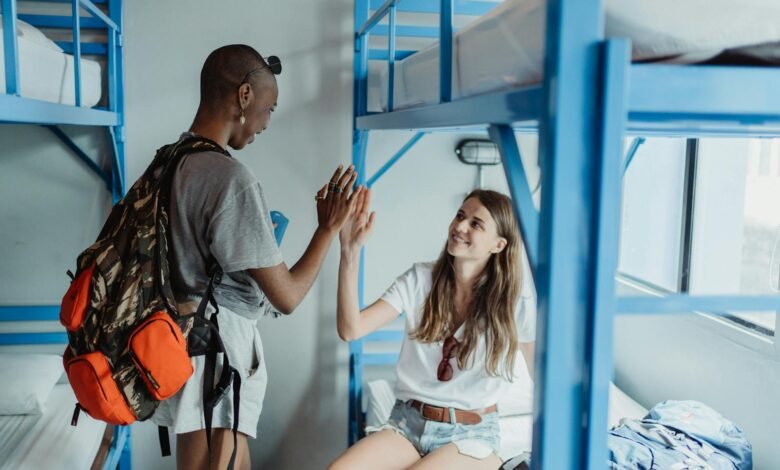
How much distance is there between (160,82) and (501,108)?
86.9 inches

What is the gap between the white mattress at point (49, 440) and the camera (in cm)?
215

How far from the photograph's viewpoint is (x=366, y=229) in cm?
196

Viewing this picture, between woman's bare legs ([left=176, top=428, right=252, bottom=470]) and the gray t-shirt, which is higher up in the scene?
the gray t-shirt

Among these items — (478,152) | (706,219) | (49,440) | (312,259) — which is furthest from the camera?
(478,152)

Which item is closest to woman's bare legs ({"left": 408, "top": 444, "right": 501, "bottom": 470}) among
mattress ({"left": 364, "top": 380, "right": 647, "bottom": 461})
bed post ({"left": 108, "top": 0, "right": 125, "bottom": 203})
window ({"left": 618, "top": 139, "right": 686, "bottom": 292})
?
mattress ({"left": 364, "top": 380, "right": 647, "bottom": 461})

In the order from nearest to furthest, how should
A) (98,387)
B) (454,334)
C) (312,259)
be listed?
1. (98,387)
2. (312,259)
3. (454,334)

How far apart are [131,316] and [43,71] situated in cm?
83

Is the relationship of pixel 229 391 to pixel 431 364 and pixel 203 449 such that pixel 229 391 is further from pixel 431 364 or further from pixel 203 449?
pixel 431 364

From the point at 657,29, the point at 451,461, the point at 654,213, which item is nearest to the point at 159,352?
the point at 451,461

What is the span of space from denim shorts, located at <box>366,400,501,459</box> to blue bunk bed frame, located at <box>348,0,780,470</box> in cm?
117

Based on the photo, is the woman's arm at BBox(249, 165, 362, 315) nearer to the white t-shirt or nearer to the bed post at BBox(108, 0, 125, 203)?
the white t-shirt

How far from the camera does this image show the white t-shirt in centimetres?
212

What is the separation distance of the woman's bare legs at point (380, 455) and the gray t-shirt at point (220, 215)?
70cm

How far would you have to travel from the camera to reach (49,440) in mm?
2293
